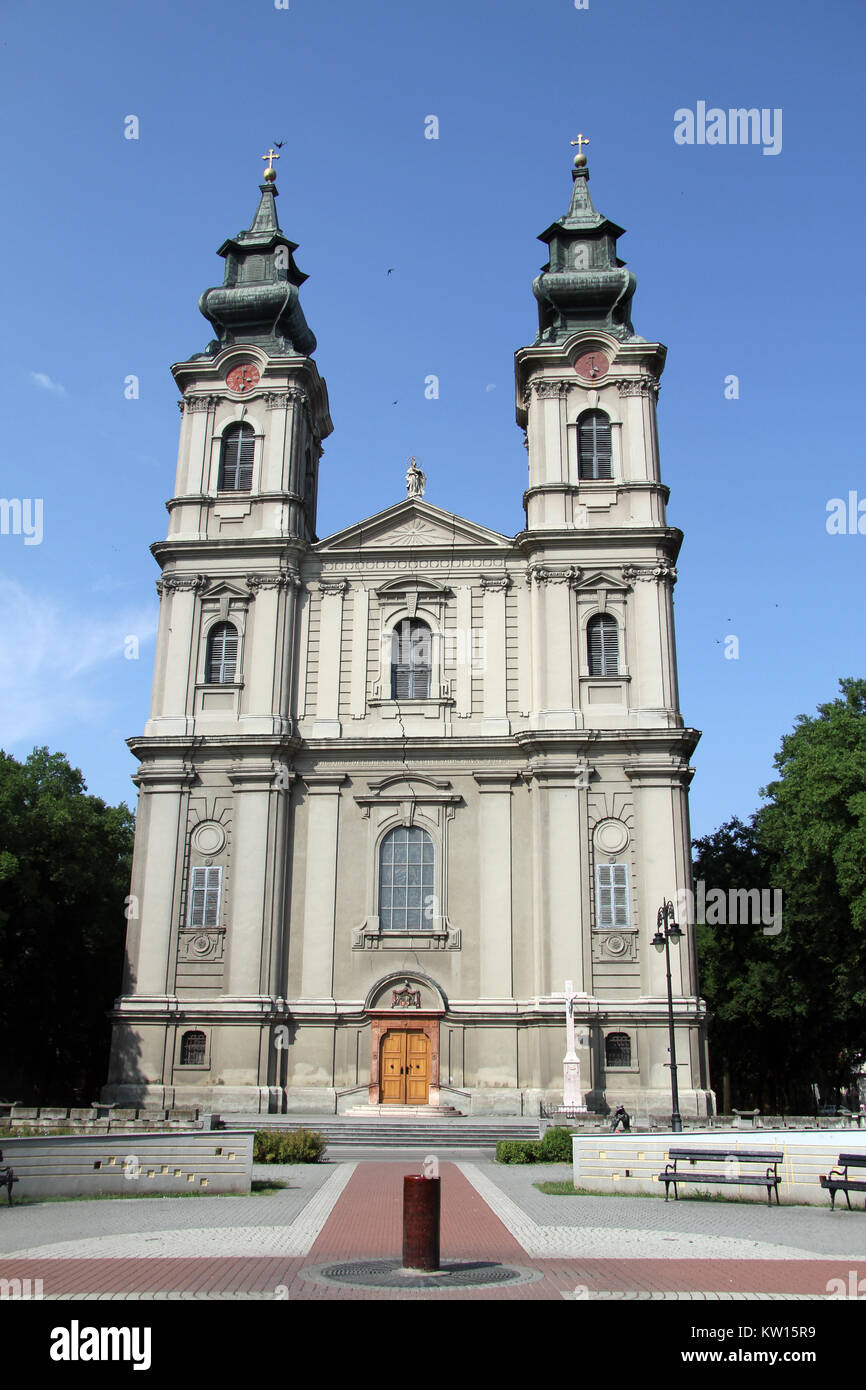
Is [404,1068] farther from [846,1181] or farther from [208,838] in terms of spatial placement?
[846,1181]

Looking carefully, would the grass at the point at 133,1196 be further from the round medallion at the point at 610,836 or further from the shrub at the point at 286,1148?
the round medallion at the point at 610,836

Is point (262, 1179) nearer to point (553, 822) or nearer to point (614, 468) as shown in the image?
point (553, 822)

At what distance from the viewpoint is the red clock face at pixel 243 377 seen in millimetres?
40750

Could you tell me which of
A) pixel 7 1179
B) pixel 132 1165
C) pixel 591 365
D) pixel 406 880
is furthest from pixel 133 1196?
pixel 591 365

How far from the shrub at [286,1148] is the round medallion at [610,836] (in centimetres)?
1414

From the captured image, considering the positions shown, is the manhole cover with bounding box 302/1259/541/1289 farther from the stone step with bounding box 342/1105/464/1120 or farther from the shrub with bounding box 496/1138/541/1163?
the stone step with bounding box 342/1105/464/1120

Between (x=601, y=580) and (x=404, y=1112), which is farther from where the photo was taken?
(x=601, y=580)

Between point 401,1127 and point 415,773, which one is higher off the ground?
point 415,773

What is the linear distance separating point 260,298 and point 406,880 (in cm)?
2142

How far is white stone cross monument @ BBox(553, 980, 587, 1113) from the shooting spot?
31031 mm

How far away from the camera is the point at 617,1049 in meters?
32.7

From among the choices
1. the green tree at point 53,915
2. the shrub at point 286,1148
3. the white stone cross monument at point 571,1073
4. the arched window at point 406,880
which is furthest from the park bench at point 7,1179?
the arched window at point 406,880

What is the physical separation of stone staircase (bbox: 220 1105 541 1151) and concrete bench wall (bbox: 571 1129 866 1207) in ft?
30.7
